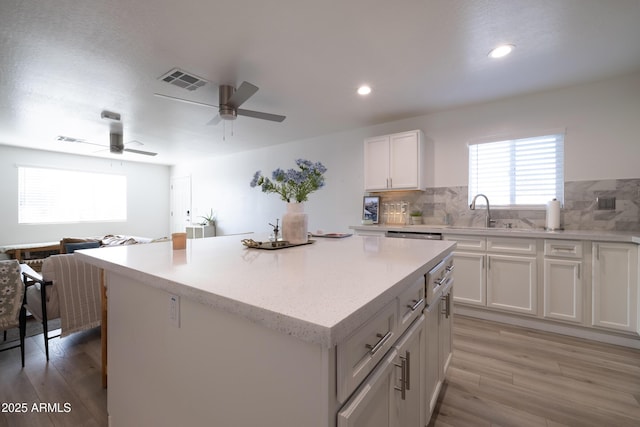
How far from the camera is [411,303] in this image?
3.57ft

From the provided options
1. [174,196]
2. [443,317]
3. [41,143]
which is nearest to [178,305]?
[443,317]

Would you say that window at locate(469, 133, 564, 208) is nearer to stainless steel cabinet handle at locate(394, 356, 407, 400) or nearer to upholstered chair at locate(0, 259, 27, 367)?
stainless steel cabinet handle at locate(394, 356, 407, 400)

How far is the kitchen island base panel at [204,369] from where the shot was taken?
2.03 ft

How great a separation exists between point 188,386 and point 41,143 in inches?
257

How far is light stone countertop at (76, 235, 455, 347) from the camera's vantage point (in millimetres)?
590

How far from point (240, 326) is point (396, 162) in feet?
10.9

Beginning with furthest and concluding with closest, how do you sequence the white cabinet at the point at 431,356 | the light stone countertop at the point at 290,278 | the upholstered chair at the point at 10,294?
1. the upholstered chair at the point at 10,294
2. the white cabinet at the point at 431,356
3. the light stone countertop at the point at 290,278

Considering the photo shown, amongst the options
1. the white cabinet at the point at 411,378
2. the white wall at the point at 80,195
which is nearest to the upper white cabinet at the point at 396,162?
the white cabinet at the point at 411,378

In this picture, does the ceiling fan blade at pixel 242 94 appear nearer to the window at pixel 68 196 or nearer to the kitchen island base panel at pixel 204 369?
the kitchen island base panel at pixel 204 369

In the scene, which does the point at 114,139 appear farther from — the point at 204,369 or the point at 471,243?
the point at 471,243

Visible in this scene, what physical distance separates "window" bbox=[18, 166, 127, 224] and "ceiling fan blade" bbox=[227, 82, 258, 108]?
18.8 ft

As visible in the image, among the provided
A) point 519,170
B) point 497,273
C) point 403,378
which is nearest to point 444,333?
point 403,378

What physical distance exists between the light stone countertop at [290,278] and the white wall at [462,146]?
2537 millimetres

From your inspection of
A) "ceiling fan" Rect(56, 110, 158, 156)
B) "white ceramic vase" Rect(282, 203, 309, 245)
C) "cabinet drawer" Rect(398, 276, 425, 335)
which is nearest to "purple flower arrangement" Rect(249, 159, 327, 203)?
"white ceramic vase" Rect(282, 203, 309, 245)
